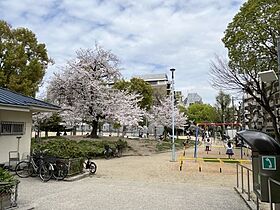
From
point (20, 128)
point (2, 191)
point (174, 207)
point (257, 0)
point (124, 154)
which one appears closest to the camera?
point (2, 191)

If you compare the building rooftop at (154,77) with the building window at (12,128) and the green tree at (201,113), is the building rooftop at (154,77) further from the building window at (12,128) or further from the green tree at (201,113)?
the building window at (12,128)

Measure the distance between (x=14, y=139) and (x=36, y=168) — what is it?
2.07 metres

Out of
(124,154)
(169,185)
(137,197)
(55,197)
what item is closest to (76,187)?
(55,197)

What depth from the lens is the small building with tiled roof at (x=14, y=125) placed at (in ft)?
34.0

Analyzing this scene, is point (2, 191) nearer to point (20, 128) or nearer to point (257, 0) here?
point (20, 128)

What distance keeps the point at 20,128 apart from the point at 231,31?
12585 millimetres

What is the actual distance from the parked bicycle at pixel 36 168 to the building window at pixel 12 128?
138cm

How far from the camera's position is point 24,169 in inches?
408

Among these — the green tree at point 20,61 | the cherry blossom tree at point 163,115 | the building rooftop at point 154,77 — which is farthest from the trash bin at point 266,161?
the building rooftop at point 154,77

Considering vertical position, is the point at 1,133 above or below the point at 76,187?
above

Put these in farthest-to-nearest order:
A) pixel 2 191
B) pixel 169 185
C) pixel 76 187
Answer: pixel 169 185 < pixel 76 187 < pixel 2 191

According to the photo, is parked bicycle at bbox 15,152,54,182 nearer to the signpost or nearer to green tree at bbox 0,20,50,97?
the signpost

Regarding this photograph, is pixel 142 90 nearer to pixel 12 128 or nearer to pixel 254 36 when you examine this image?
pixel 254 36

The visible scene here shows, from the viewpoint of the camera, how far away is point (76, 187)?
8.45 m
